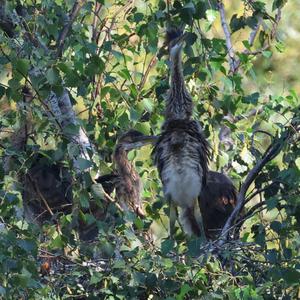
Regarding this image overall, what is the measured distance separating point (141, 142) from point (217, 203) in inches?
34.5

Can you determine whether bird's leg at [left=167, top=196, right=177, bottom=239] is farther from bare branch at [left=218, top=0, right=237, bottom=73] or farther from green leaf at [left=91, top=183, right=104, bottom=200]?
green leaf at [left=91, top=183, right=104, bottom=200]

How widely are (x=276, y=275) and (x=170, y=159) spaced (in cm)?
127

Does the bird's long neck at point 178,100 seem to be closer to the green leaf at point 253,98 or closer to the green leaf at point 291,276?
the green leaf at point 253,98

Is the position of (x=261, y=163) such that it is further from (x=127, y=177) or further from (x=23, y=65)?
(x=127, y=177)

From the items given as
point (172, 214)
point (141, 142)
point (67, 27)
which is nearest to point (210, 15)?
point (67, 27)

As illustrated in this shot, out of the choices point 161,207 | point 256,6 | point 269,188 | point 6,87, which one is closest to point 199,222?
point 161,207

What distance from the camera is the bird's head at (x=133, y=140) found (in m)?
5.86

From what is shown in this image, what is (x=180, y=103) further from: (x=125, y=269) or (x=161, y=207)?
(x=125, y=269)

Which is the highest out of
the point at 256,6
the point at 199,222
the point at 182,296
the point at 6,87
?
the point at 256,6

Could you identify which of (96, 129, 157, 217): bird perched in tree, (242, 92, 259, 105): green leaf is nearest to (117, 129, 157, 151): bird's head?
(96, 129, 157, 217): bird perched in tree

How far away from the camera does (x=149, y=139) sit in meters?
5.86

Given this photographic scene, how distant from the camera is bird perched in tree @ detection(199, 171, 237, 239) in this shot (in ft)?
20.7

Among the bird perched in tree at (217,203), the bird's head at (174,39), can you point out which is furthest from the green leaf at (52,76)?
the bird perched in tree at (217,203)

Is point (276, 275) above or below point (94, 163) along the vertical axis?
below
